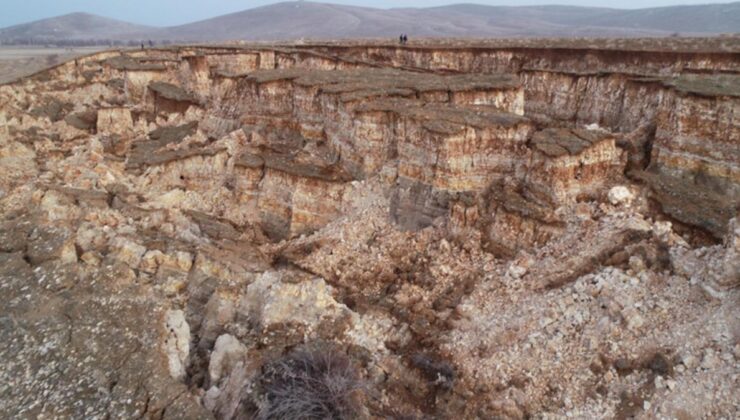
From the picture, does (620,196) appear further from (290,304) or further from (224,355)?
(224,355)

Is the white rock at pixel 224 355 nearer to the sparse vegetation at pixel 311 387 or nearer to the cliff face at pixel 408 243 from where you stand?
the cliff face at pixel 408 243

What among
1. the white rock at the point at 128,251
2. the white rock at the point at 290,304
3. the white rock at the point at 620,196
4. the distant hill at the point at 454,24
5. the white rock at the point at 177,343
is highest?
the distant hill at the point at 454,24

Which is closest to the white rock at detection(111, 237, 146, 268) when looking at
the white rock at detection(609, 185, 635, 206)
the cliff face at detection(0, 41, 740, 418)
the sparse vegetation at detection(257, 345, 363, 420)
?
the cliff face at detection(0, 41, 740, 418)

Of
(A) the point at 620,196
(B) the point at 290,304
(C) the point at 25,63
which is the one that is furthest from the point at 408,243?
(C) the point at 25,63

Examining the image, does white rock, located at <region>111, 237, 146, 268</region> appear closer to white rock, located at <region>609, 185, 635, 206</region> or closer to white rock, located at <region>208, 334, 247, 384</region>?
white rock, located at <region>208, 334, 247, 384</region>

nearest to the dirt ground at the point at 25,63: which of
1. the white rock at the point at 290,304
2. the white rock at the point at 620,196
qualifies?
the white rock at the point at 290,304

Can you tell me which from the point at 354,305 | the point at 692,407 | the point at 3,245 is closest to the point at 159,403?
the point at 354,305
